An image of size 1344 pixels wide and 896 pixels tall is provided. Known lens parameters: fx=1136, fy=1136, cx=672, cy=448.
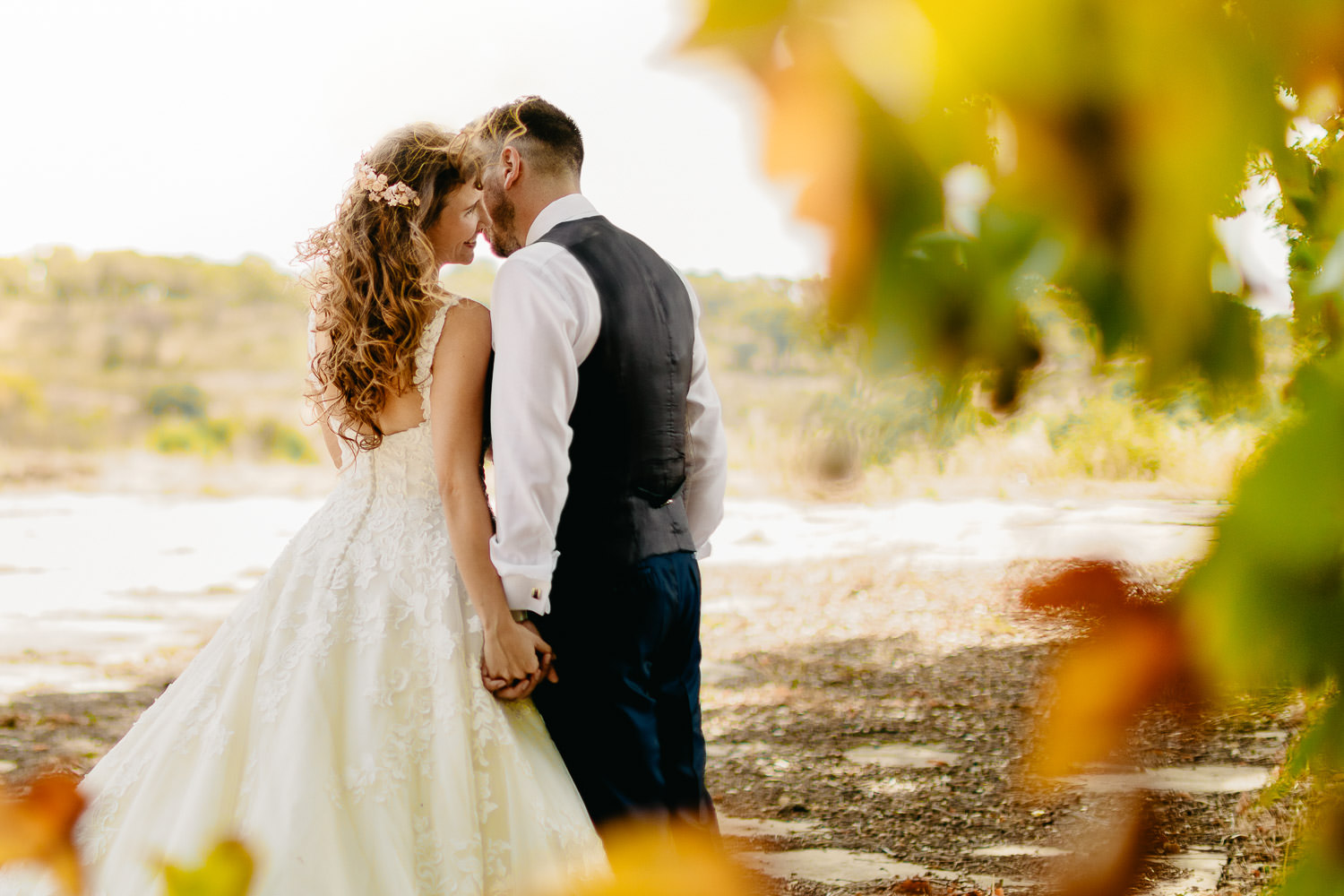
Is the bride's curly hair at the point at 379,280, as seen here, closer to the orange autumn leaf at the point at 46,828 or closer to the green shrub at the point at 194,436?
the orange autumn leaf at the point at 46,828

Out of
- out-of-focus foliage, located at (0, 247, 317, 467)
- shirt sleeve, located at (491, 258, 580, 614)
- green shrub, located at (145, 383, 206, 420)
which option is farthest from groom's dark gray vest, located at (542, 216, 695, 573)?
green shrub, located at (145, 383, 206, 420)

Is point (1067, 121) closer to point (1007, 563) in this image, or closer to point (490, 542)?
point (1007, 563)

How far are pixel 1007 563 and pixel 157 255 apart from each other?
2453 cm

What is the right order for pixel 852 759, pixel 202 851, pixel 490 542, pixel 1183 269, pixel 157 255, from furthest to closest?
pixel 157 255 → pixel 852 759 → pixel 490 542 → pixel 202 851 → pixel 1183 269

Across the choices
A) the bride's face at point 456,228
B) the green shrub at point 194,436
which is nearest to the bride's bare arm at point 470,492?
the bride's face at point 456,228

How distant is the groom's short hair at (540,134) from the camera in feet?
7.77

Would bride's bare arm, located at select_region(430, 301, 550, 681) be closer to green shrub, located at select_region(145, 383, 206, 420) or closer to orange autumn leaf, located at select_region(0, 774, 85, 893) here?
orange autumn leaf, located at select_region(0, 774, 85, 893)

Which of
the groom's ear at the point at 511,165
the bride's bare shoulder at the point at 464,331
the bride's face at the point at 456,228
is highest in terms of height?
the groom's ear at the point at 511,165

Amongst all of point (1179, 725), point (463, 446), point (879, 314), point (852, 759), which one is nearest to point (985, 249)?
point (879, 314)

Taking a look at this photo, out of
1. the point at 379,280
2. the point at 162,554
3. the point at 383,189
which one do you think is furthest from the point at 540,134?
the point at 162,554

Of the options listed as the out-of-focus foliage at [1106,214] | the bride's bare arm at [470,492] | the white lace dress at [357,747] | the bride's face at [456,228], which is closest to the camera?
the out-of-focus foliage at [1106,214]

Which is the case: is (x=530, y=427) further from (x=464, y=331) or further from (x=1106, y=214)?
(x=1106, y=214)

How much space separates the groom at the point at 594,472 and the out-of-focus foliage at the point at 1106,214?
164 centimetres

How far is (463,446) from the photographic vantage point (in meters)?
2.17
